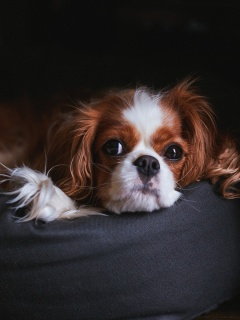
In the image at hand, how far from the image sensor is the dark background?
2.04 meters

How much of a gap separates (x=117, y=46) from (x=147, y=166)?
1.08m

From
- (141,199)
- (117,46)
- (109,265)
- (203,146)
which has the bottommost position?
(109,265)

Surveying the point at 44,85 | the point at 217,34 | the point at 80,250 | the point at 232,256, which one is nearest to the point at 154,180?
the point at 80,250

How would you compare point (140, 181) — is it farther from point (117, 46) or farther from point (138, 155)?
point (117, 46)

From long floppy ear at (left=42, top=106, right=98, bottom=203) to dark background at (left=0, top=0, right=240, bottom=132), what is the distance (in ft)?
1.43

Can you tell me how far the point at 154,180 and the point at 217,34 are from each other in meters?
0.96

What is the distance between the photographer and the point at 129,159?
1.42 meters

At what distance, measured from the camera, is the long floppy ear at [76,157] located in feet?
5.10

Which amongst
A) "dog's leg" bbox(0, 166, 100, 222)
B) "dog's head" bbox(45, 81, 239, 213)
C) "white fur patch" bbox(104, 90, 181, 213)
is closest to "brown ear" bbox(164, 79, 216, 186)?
"dog's head" bbox(45, 81, 239, 213)

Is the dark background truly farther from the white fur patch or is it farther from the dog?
the white fur patch

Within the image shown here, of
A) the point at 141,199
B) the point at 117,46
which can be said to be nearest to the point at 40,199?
the point at 141,199

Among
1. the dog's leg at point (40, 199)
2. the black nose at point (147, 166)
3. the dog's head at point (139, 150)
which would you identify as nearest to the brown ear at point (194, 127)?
the dog's head at point (139, 150)

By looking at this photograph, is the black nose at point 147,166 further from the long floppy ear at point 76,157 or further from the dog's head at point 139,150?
the long floppy ear at point 76,157

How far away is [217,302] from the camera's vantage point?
1.57 m
